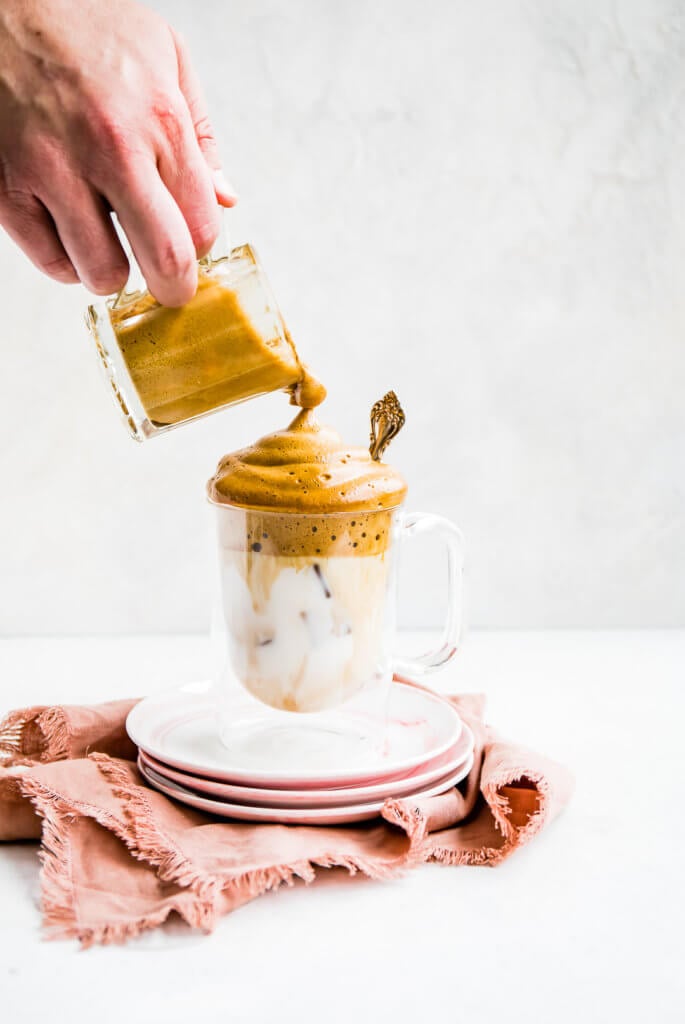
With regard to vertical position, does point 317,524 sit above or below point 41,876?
above

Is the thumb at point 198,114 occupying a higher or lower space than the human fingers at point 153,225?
higher

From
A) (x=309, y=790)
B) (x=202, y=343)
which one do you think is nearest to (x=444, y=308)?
(x=202, y=343)

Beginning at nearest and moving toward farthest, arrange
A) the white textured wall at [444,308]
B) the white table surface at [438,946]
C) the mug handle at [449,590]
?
the white table surface at [438,946]
the mug handle at [449,590]
the white textured wall at [444,308]

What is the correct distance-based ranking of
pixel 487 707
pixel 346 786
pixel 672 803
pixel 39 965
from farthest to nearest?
1. pixel 487 707
2. pixel 672 803
3. pixel 346 786
4. pixel 39 965

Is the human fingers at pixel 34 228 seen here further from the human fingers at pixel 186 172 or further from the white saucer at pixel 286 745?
the white saucer at pixel 286 745

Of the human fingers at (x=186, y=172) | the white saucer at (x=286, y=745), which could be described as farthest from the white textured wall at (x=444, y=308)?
the human fingers at (x=186, y=172)

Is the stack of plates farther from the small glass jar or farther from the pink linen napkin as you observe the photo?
the small glass jar

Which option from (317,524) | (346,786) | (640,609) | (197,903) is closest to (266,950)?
(197,903)

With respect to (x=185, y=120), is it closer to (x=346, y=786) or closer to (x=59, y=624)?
(x=346, y=786)
